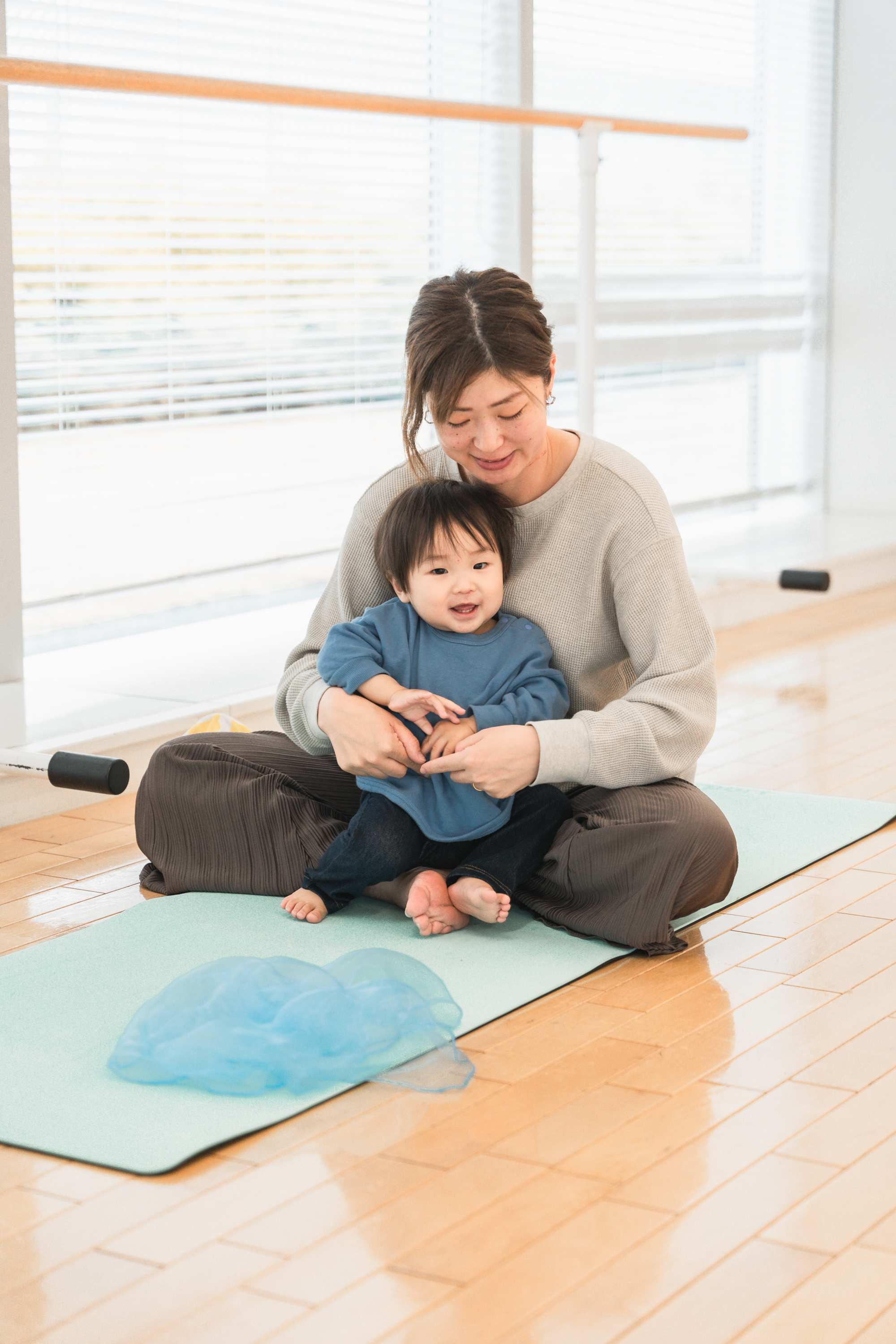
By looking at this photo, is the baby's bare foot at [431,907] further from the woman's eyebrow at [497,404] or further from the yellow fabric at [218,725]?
the yellow fabric at [218,725]

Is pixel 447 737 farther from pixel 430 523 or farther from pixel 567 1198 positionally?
pixel 567 1198

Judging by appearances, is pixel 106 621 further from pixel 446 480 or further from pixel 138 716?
pixel 446 480

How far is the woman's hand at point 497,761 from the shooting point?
1.92m

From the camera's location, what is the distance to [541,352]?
1.99 m

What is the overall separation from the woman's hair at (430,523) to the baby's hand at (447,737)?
7.2 inches

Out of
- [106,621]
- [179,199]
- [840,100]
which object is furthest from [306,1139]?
[840,100]

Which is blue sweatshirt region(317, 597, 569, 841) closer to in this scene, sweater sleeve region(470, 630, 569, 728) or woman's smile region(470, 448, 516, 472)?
sweater sleeve region(470, 630, 569, 728)

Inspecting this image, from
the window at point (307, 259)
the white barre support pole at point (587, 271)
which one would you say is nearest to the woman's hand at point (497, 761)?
the window at point (307, 259)

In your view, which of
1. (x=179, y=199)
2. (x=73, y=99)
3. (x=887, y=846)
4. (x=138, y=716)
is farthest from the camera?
(x=179, y=199)

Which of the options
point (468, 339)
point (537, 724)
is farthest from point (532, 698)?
point (468, 339)

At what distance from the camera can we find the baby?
2.00m

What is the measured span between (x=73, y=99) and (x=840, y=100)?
311cm

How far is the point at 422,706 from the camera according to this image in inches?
79.0

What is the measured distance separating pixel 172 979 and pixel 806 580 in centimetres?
247
